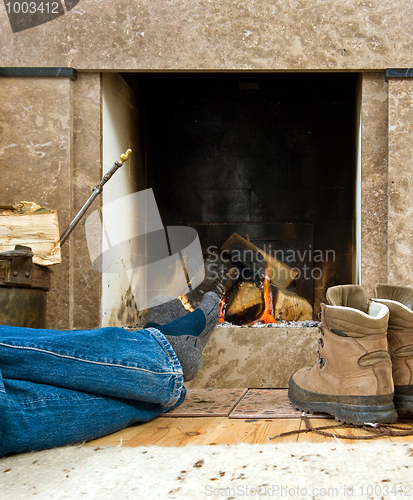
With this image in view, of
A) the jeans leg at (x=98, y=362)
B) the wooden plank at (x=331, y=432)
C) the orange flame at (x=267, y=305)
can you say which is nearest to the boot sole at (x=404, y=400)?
the wooden plank at (x=331, y=432)

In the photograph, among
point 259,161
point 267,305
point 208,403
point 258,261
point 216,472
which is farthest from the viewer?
point 259,161

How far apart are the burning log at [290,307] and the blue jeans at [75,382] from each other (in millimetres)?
1187

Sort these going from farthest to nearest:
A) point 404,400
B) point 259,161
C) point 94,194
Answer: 1. point 259,161
2. point 94,194
3. point 404,400

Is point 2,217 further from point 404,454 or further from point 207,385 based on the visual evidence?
point 404,454

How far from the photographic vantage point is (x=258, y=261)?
2332 mm

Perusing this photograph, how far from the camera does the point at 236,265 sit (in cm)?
233

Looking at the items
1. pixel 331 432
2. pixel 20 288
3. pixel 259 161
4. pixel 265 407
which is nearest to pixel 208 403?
pixel 265 407

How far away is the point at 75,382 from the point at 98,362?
6 centimetres

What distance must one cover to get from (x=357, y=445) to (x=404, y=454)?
3.6 inches

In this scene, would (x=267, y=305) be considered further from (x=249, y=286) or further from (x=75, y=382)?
(x=75, y=382)

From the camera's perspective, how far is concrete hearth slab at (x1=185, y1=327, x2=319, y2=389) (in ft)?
6.23

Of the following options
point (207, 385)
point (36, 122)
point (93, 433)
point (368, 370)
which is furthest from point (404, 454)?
point (36, 122)

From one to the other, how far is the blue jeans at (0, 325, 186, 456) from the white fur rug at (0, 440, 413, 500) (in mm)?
50

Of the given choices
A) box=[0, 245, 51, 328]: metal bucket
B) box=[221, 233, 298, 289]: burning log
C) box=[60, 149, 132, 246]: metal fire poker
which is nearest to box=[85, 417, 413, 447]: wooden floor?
box=[0, 245, 51, 328]: metal bucket
